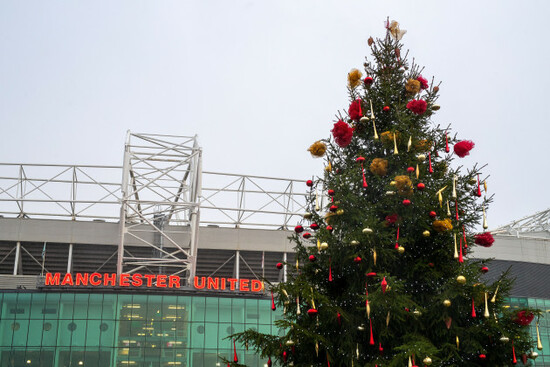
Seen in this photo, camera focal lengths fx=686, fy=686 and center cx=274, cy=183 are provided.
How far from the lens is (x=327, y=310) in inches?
613

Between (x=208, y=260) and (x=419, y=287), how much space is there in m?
42.6

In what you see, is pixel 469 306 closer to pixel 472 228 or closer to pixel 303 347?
pixel 472 228

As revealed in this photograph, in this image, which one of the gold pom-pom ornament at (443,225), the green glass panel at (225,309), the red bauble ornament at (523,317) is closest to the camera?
the red bauble ornament at (523,317)

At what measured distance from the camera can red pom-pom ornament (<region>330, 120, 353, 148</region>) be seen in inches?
640

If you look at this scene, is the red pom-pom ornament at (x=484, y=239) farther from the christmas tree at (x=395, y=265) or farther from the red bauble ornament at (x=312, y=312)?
the red bauble ornament at (x=312, y=312)

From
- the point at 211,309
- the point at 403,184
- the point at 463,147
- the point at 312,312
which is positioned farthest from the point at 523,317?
the point at 211,309

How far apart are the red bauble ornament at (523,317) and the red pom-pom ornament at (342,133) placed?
5561 mm

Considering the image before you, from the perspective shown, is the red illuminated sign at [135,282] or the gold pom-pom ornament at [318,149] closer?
the gold pom-pom ornament at [318,149]

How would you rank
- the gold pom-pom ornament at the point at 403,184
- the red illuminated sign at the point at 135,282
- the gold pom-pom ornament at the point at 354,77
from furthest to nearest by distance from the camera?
1. the red illuminated sign at the point at 135,282
2. the gold pom-pom ornament at the point at 354,77
3. the gold pom-pom ornament at the point at 403,184

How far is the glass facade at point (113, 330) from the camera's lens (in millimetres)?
45031

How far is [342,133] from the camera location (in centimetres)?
1645

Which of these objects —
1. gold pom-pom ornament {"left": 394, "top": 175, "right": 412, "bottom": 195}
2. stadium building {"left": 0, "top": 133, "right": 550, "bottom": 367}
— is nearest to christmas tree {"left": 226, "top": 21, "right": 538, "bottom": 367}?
gold pom-pom ornament {"left": 394, "top": 175, "right": 412, "bottom": 195}

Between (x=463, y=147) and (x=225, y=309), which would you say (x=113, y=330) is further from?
(x=463, y=147)

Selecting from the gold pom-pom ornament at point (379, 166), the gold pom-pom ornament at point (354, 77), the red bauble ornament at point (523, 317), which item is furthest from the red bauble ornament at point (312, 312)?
the gold pom-pom ornament at point (354, 77)
